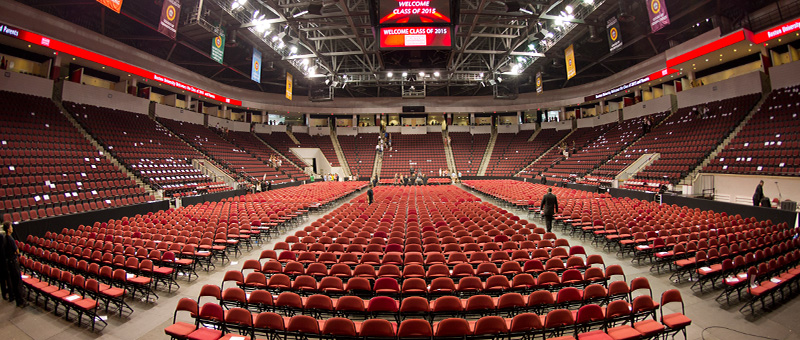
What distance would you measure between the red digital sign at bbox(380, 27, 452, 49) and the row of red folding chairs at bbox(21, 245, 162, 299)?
364 inches

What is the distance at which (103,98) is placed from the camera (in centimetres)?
2095

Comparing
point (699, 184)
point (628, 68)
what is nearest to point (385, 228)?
point (699, 184)

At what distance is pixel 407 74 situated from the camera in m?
25.0

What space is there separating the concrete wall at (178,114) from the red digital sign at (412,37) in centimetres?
2365

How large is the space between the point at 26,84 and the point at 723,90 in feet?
137

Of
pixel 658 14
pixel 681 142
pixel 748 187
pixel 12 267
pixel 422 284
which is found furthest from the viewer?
pixel 681 142

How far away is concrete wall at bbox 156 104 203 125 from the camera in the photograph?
25.3 m

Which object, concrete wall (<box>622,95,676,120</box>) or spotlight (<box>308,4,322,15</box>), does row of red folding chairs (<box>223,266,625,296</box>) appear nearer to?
spotlight (<box>308,4,322,15</box>)

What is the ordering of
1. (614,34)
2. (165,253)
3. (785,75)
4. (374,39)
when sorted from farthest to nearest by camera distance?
1. (785,75)
2. (614,34)
3. (374,39)
4. (165,253)

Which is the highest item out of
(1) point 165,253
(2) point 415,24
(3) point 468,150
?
(2) point 415,24

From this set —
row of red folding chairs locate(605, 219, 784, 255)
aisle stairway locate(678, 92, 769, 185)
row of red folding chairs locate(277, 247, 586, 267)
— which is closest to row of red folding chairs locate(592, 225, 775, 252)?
row of red folding chairs locate(605, 219, 784, 255)

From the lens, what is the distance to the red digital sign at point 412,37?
11047 mm

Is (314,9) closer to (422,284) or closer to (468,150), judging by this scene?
(422,284)

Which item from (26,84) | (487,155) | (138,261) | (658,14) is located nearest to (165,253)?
(138,261)
